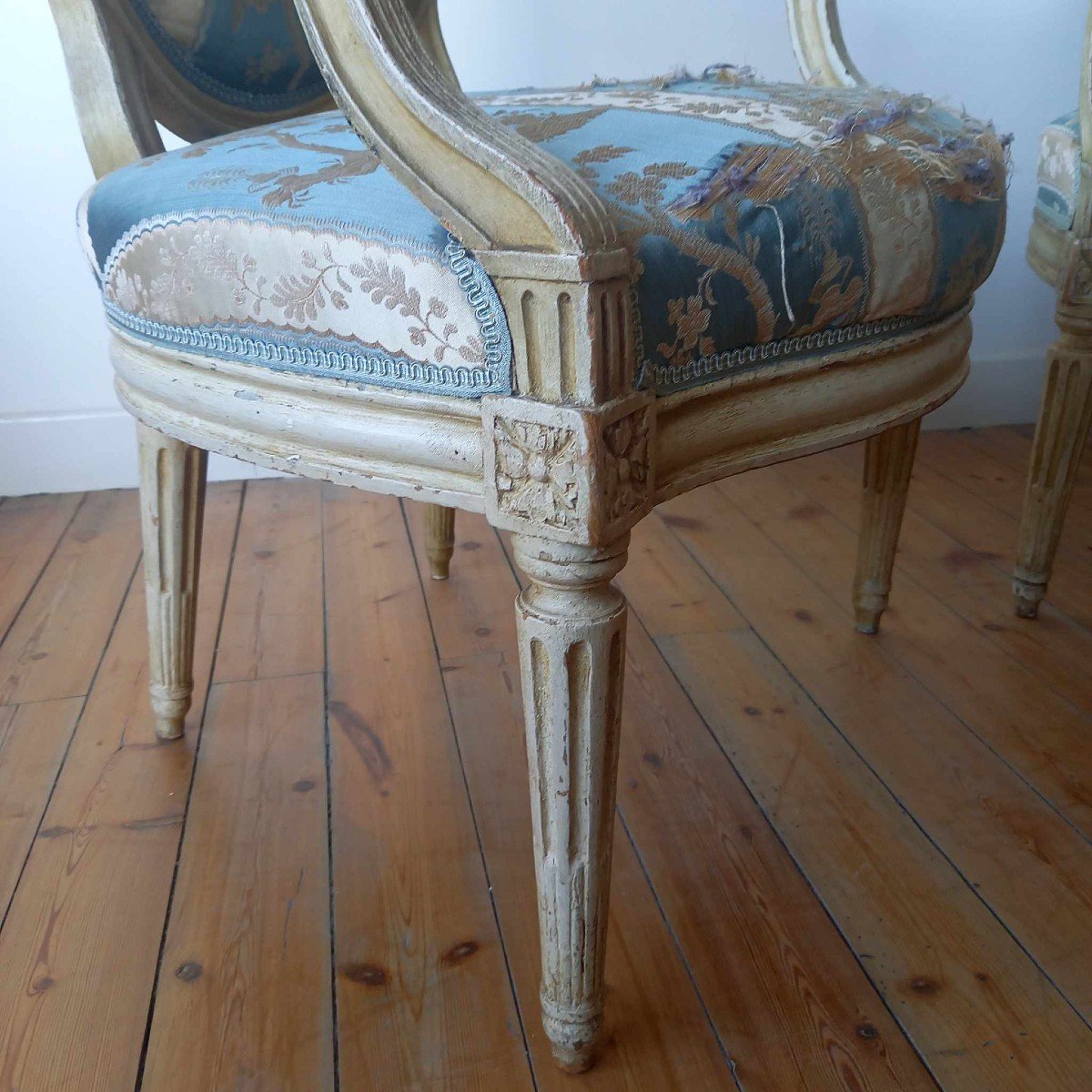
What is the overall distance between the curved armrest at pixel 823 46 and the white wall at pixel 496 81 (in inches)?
24.7

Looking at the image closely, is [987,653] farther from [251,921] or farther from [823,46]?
[251,921]

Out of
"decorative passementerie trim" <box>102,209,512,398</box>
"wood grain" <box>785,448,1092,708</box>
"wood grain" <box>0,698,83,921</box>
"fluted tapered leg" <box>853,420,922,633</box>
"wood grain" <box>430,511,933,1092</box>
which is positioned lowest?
"wood grain" <box>785,448,1092,708</box>

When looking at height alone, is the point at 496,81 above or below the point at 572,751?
above

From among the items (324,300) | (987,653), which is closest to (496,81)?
(987,653)

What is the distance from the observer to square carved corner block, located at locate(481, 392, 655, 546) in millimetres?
500

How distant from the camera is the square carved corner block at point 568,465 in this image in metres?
0.50

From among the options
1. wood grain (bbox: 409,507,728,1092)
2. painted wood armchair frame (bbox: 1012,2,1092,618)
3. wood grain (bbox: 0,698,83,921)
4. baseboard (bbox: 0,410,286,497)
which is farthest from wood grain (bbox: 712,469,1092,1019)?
baseboard (bbox: 0,410,286,497)

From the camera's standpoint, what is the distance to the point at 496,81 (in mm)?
1571

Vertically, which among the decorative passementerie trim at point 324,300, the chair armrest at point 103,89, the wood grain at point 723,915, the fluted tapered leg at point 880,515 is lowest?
the wood grain at point 723,915

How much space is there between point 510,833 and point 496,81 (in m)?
1.13

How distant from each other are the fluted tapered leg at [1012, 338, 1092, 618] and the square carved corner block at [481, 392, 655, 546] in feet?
2.51

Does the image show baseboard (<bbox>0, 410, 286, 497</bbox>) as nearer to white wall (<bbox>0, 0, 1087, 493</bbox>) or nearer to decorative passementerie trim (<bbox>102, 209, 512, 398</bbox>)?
white wall (<bbox>0, 0, 1087, 493</bbox>)

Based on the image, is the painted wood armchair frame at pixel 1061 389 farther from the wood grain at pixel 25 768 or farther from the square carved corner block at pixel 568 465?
the wood grain at pixel 25 768

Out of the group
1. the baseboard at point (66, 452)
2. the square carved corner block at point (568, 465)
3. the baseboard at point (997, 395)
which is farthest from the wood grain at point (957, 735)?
the baseboard at point (66, 452)
